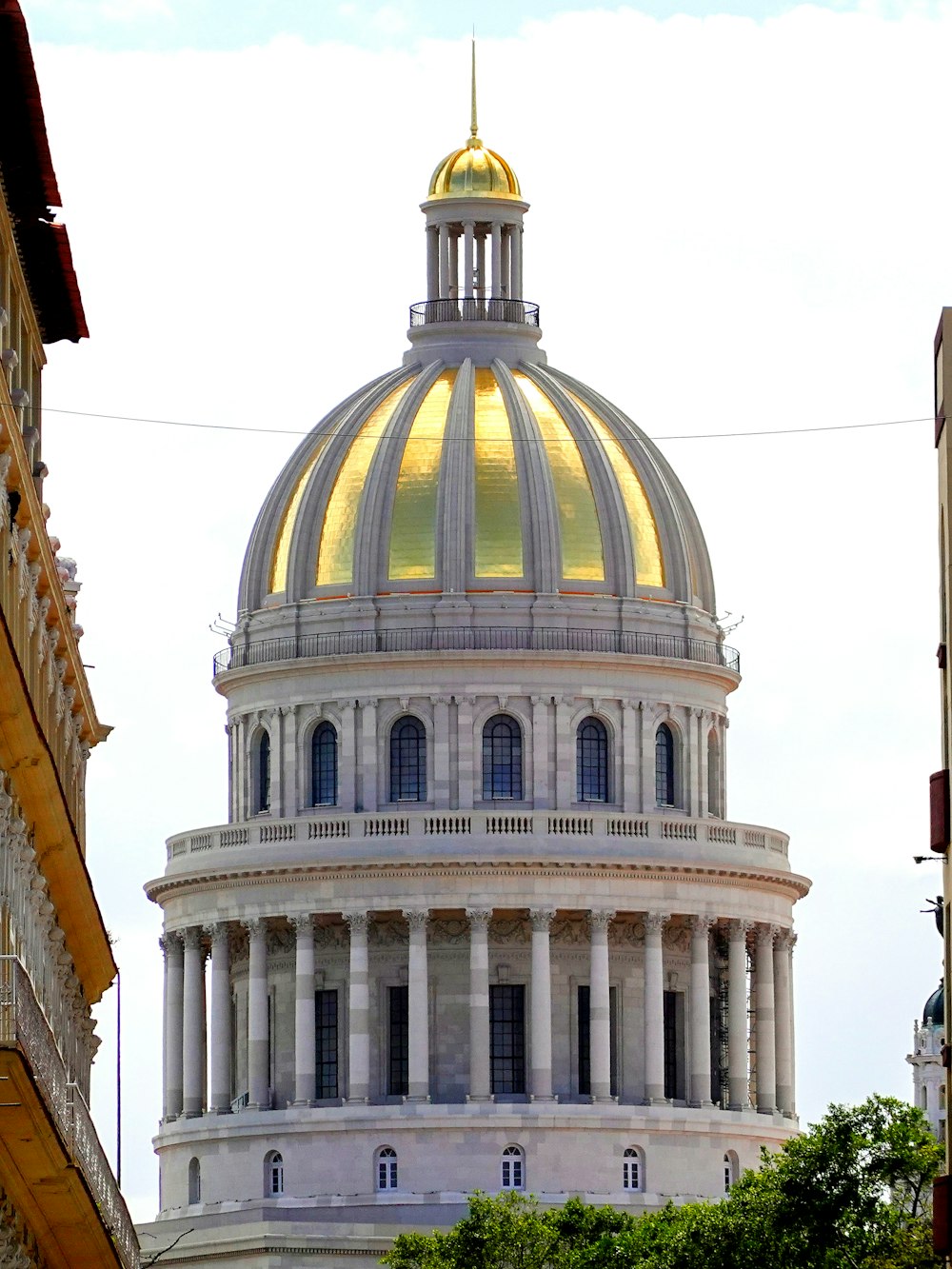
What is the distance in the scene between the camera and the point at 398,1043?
16425 centimetres

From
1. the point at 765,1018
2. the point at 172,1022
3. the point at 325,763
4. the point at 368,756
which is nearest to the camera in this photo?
the point at 368,756

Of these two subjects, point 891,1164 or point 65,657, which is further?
point 891,1164

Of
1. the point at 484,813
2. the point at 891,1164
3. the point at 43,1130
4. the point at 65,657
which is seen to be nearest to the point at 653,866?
the point at 484,813

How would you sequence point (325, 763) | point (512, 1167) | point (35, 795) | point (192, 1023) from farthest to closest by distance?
point (192, 1023) < point (325, 763) < point (512, 1167) < point (35, 795)

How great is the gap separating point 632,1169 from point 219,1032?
1519 centimetres

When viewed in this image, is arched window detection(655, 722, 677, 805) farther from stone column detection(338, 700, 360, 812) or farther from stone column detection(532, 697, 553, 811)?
stone column detection(338, 700, 360, 812)

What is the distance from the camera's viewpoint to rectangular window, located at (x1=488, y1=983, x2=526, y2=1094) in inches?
6471

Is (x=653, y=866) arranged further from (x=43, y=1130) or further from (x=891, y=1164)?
(x=43, y=1130)

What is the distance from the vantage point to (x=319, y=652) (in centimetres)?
16600

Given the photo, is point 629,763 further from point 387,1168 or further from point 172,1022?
point 172,1022

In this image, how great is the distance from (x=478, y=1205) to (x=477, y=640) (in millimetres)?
30760

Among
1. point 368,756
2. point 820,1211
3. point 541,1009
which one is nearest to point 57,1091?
point 820,1211

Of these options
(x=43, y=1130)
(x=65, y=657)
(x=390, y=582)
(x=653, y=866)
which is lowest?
(x=43, y=1130)

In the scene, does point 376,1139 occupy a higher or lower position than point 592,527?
lower
